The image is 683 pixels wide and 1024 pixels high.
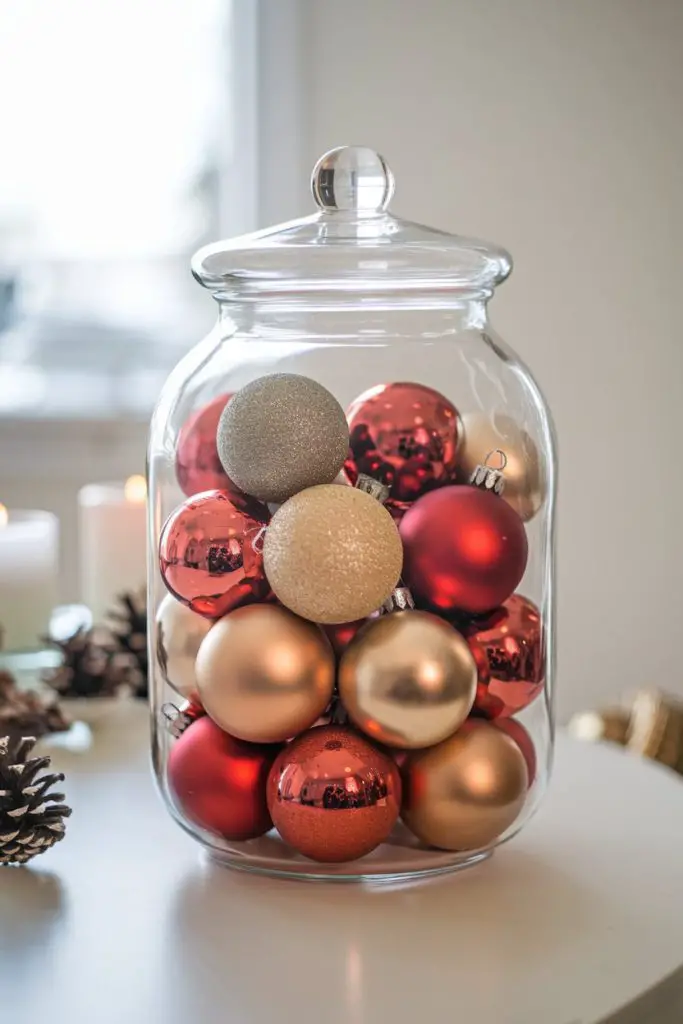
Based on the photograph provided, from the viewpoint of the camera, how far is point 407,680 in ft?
1.80

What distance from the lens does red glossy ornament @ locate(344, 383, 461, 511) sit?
63cm

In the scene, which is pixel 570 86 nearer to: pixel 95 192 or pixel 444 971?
pixel 95 192

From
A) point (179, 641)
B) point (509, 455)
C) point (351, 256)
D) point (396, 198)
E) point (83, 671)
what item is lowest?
point (83, 671)

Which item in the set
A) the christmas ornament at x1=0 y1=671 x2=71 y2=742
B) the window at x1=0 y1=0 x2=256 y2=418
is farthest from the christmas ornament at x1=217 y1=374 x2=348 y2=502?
the window at x1=0 y1=0 x2=256 y2=418

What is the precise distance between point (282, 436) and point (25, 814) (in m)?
0.25

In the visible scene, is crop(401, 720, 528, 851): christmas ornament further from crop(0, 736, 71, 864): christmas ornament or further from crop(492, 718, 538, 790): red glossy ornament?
crop(0, 736, 71, 864): christmas ornament

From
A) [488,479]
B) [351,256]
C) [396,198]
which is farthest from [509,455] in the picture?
[396,198]

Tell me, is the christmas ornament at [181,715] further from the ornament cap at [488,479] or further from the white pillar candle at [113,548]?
the white pillar candle at [113,548]

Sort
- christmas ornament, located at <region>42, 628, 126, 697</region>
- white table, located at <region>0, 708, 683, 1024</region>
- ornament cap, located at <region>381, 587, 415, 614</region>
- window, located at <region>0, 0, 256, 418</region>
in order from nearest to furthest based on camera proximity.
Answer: white table, located at <region>0, 708, 683, 1024</region>
ornament cap, located at <region>381, 587, 415, 614</region>
christmas ornament, located at <region>42, 628, 126, 697</region>
window, located at <region>0, 0, 256, 418</region>

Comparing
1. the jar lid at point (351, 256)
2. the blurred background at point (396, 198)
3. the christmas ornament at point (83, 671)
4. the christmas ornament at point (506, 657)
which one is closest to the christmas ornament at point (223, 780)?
the christmas ornament at point (506, 657)

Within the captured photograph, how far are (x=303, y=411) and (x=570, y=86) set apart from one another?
119 centimetres

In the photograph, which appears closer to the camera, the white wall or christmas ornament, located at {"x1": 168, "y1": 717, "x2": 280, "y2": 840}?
christmas ornament, located at {"x1": 168, "y1": 717, "x2": 280, "y2": 840}

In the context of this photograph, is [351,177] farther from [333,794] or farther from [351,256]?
[333,794]

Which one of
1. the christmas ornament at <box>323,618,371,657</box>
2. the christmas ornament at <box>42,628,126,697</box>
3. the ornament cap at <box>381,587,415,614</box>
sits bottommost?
the christmas ornament at <box>42,628,126,697</box>
